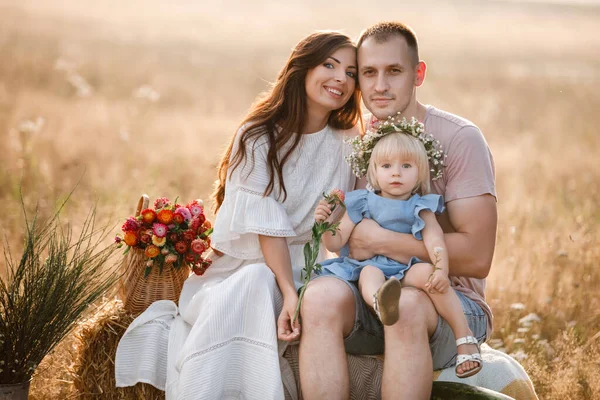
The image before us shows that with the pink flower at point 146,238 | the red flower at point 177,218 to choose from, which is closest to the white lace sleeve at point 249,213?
the red flower at point 177,218

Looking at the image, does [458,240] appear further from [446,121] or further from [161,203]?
[161,203]

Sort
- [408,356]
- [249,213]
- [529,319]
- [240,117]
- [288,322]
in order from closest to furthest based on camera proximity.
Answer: [408,356]
[288,322]
[249,213]
[529,319]
[240,117]

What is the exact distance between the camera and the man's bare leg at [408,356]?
9.98 feet

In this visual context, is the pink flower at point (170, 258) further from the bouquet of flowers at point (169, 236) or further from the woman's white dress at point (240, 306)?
the woman's white dress at point (240, 306)

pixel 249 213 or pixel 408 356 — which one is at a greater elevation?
pixel 249 213

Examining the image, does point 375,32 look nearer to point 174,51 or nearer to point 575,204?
point 575,204

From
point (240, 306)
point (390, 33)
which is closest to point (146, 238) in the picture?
point (240, 306)

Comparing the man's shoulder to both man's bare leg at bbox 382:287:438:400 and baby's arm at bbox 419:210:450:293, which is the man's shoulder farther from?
man's bare leg at bbox 382:287:438:400

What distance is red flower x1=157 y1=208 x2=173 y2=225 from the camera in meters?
3.97

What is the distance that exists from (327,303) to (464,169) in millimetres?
1032

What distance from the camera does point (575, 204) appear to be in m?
8.00

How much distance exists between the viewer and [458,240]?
3568mm

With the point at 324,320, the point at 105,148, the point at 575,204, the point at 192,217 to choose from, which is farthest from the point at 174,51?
the point at 324,320

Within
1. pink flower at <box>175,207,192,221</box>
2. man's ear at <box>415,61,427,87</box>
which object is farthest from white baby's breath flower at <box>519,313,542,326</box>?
pink flower at <box>175,207,192,221</box>
